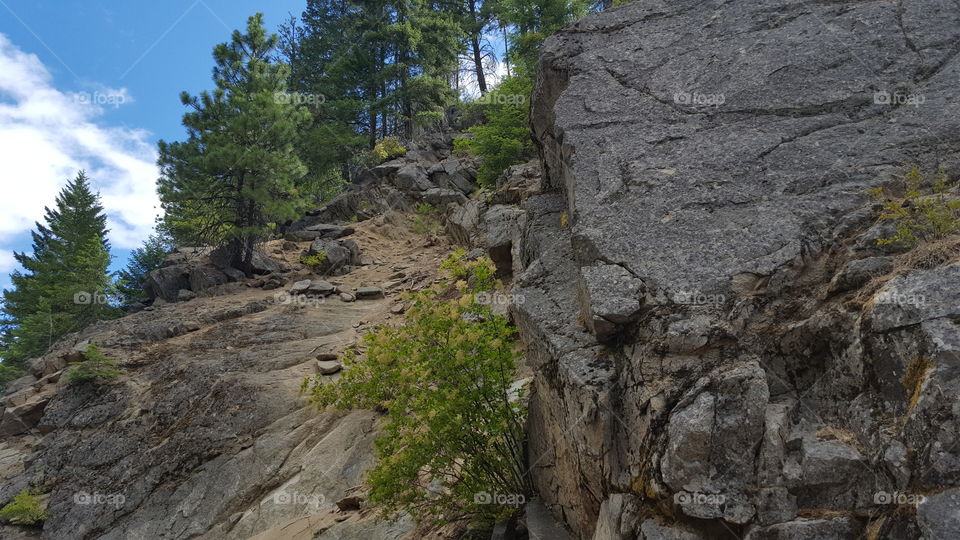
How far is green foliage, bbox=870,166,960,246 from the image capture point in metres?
3.99

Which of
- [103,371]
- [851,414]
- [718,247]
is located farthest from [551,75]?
[103,371]

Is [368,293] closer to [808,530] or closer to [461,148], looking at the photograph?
[461,148]

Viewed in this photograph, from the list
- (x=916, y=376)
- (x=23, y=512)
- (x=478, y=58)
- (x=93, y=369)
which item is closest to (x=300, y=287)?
(x=93, y=369)

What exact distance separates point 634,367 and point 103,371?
40.9 ft

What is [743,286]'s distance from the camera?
15.3ft

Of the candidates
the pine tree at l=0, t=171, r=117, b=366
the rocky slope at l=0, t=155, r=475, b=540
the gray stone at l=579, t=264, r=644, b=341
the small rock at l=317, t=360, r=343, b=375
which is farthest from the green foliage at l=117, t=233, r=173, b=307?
the gray stone at l=579, t=264, r=644, b=341

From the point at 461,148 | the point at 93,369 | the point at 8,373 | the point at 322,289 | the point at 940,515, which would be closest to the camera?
the point at 940,515

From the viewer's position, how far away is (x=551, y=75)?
873cm

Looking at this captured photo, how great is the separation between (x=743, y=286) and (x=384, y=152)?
78.8 ft

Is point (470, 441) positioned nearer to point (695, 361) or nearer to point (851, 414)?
point (695, 361)

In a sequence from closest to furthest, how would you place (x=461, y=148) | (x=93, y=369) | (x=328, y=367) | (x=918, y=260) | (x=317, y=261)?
1. (x=918, y=260)
2. (x=328, y=367)
3. (x=93, y=369)
4. (x=317, y=261)
5. (x=461, y=148)

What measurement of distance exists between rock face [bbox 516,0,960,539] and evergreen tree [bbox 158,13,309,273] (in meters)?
12.3

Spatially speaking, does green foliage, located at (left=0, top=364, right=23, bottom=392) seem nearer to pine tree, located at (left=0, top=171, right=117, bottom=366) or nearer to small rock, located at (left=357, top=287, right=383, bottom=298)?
pine tree, located at (left=0, top=171, right=117, bottom=366)

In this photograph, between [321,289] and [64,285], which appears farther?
[64,285]
